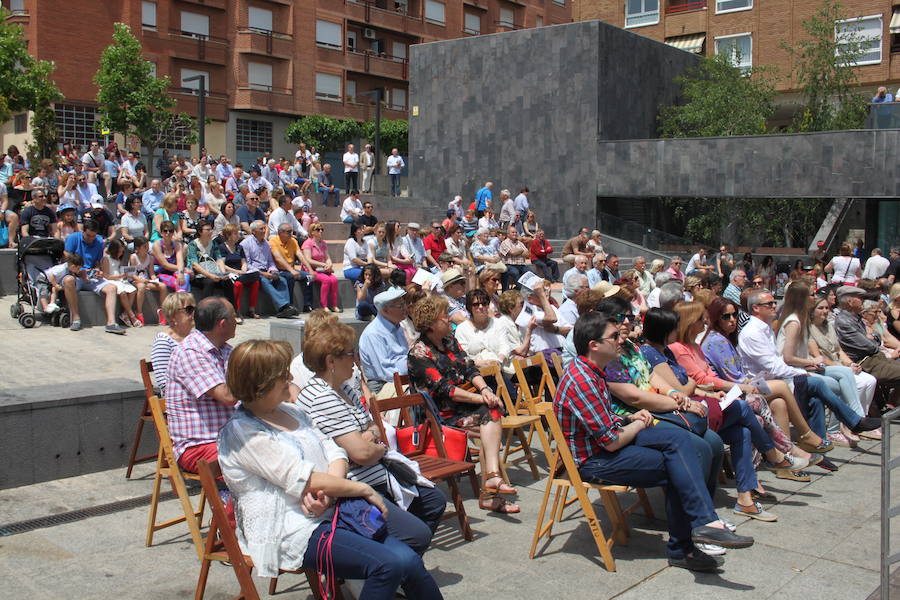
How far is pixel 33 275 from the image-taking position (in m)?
11.1

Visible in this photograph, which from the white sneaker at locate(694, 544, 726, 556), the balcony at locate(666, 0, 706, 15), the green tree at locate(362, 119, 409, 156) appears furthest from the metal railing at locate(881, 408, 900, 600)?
the balcony at locate(666, 0, 706, 15)

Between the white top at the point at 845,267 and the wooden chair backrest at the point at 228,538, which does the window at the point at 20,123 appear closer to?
the white top at the point at 845,267

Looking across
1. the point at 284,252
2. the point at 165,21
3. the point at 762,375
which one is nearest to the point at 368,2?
the point at 165,21

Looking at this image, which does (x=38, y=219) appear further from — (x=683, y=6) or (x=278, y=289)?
(x=683, y=6)

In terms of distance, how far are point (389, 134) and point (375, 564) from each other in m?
43.2

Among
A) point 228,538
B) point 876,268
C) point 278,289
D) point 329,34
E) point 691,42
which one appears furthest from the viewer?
point 329,34

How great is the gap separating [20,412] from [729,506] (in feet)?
16.1

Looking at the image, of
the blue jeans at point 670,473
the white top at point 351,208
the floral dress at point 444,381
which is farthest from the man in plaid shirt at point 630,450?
the white top at point 351,208

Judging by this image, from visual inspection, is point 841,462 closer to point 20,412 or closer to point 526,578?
point 526,578

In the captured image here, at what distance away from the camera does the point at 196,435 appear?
16.1 ft

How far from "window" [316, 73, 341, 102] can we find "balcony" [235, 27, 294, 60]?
2344 mm

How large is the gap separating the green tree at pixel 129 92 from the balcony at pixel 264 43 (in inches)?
341

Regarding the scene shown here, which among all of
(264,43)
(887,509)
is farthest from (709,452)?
(264,43)

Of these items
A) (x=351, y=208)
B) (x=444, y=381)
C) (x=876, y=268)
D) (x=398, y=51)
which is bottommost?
(x=444, y=381)
